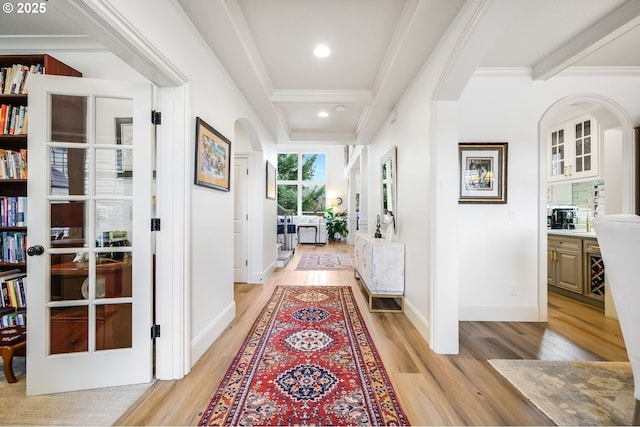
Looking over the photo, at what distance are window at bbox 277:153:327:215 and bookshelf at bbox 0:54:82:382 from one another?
8.12m

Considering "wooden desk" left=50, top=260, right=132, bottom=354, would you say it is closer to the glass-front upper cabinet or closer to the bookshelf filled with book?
the bookshelf filled with book

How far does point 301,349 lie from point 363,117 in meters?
3.27

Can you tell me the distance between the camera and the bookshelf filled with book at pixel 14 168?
6.06 feet

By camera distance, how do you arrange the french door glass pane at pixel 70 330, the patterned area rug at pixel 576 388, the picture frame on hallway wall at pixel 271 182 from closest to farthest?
1. the patterned area rug at pixel 576 388
2. the french door glass pane at pixel 70 330
3. the picture frame on hallway wall at pixel 271 182

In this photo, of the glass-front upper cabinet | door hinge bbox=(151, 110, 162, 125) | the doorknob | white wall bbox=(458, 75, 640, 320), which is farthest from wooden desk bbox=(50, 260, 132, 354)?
the glass-front upper cabinet

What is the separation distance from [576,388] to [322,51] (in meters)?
3.16

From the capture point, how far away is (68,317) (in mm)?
1604

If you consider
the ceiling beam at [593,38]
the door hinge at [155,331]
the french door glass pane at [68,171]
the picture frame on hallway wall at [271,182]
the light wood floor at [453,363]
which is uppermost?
the ceiling beam at [593,38]

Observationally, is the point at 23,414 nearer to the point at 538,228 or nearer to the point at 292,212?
the point at 538,228

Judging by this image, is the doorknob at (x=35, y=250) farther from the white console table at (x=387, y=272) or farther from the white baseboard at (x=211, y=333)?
the white console table at (x=387, y=272)

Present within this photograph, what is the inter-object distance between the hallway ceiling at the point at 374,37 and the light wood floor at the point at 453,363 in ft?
7.02

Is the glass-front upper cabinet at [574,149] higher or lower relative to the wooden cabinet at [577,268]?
higher

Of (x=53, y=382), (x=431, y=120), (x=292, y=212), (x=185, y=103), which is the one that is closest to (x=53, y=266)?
(x=53, y=382)

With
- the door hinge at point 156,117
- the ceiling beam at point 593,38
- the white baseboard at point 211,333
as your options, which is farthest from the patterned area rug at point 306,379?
the ceiling beam at point 593,38
